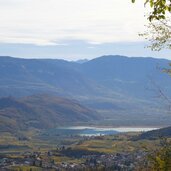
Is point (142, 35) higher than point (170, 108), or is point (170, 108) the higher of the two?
point (142, 35)

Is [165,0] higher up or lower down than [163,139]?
higher up

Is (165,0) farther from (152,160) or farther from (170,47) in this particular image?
(152,160)

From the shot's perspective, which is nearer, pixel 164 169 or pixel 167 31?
pixel 167 31

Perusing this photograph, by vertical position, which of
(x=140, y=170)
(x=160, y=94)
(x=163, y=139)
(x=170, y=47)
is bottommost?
(x=140, y=170)

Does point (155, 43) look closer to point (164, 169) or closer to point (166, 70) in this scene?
point (166, 70)

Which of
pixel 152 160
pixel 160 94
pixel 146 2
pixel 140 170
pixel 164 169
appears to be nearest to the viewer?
pixel 146 2

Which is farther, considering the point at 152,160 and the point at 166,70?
the point at 152,160

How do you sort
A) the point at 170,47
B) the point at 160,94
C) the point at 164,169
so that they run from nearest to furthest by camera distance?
the point at 170,47 < the point at 160,94 < the point at 164,169

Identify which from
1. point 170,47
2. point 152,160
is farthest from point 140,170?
point 170,47

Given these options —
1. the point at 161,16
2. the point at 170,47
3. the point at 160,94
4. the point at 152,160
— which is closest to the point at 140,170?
the point at 152,160
